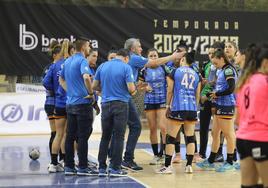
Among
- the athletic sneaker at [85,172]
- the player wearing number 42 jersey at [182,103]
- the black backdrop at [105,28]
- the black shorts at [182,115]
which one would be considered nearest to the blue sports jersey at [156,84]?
the player wearing number 42 jersey at [182,103]

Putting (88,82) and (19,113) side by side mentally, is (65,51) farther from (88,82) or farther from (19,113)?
(19,113)

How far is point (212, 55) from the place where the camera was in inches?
340

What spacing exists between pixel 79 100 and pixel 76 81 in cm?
27

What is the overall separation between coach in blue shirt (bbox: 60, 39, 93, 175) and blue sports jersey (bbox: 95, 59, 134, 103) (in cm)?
23

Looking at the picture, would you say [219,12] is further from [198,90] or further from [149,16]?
[198,90]

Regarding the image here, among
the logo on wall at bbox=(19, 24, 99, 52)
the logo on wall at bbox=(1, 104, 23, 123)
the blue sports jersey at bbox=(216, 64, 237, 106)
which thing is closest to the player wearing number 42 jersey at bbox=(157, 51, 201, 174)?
the blue sports jersey at bbox=(216, 64, 237, 106)

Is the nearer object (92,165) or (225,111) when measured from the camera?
(225,111)

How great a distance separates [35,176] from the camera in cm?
840

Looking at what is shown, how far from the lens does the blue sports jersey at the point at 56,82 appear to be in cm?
871

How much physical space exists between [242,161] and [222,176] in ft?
12.2

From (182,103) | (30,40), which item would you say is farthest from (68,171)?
(30,40)

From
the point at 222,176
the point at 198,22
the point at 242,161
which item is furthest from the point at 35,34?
the point at 242,161

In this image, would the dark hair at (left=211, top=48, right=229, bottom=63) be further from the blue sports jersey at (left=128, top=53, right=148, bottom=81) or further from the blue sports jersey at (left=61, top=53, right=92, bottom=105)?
the blue sports jersey at (left=61, top=53, right=92, bottom=105)

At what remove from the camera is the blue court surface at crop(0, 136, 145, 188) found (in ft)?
25.2
